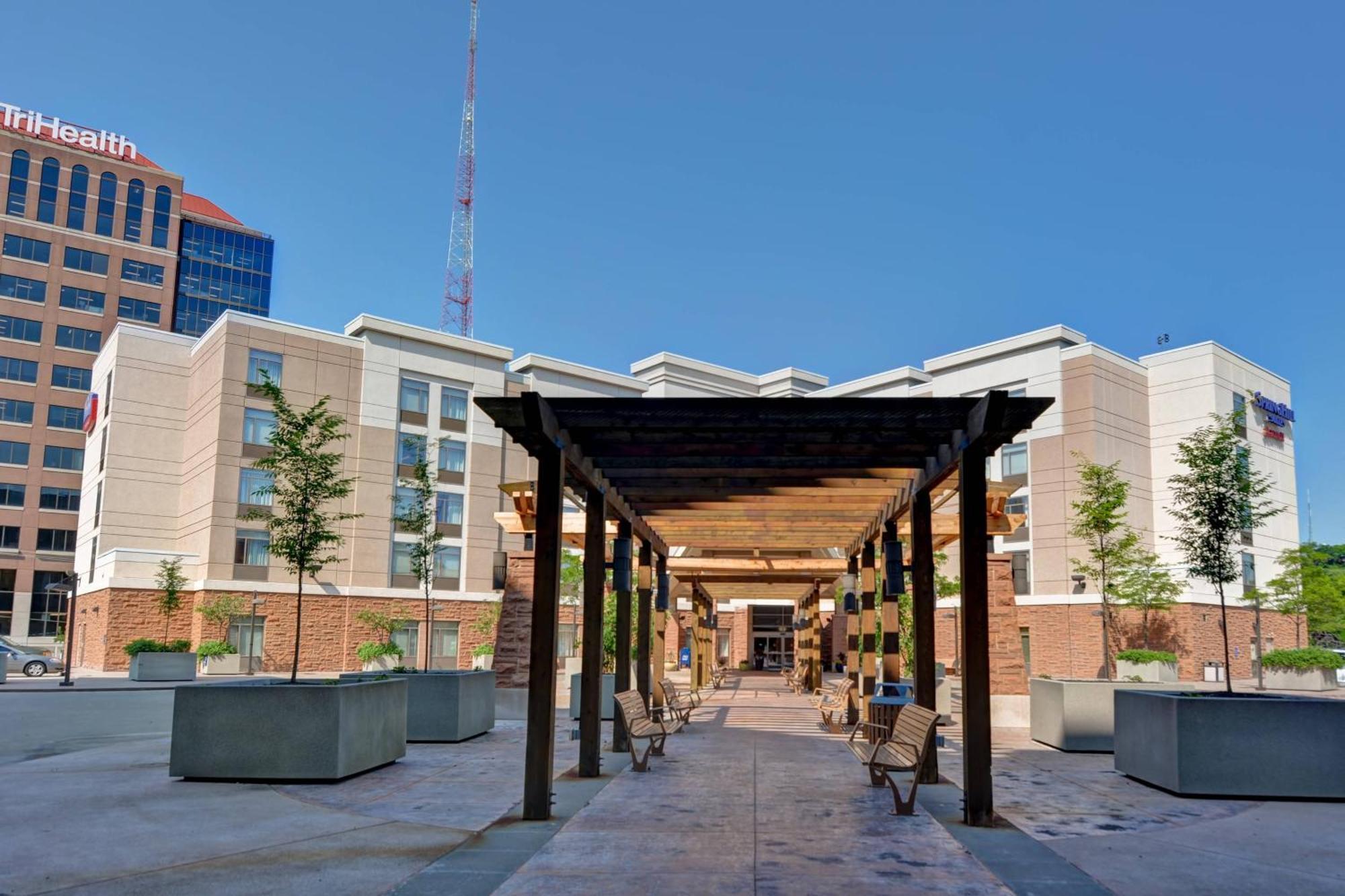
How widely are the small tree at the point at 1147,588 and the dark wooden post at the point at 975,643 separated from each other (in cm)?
3601

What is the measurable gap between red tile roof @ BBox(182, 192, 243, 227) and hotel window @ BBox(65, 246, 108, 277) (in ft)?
80.3

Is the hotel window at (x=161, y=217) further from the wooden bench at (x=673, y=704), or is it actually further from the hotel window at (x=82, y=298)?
the wooden bench at (x=673, y=704)

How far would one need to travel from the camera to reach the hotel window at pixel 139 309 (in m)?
75.7

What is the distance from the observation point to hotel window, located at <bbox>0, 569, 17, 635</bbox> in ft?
226

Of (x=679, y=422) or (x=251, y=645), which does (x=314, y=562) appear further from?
(x=251, y=645)

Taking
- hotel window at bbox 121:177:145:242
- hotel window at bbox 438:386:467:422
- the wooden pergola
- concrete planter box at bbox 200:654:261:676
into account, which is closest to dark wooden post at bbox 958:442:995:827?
the wooden pergola

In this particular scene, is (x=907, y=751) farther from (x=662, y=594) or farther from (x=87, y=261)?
(x=87, y=261)

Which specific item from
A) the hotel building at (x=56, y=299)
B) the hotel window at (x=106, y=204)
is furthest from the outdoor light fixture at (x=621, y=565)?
the hotel window at (x=106, y=204)

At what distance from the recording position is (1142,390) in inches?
2034

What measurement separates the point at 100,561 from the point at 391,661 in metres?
14.6

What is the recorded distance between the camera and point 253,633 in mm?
47312

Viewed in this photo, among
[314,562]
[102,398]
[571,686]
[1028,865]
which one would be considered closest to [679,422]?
[1028,865]

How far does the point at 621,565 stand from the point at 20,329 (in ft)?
239

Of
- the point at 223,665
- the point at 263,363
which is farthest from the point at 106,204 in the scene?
the point at 223,665
